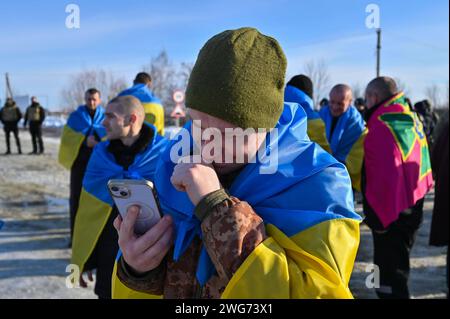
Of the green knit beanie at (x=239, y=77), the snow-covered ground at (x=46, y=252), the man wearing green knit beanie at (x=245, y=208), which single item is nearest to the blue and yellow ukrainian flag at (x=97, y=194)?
the snow-covered ground at (x=46, y=252)

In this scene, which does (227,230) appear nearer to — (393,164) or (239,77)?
(239,77)

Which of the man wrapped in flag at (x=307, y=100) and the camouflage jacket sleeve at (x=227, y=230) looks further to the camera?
the man wrapped in flag at (x=307, y=100)

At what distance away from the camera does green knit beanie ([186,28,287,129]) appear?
123 centimetres

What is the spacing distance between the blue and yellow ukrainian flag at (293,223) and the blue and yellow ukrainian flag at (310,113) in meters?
2.85

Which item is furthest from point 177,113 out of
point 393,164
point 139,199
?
point 139,199

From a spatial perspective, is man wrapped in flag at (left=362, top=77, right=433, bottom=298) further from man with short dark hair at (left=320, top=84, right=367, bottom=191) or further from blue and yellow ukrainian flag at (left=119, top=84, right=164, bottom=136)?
blue and yellow ukrainian flag at (left=119, top=84, right=164, bottom=136)

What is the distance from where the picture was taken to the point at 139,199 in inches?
50.4

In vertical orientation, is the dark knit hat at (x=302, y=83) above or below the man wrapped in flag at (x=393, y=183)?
above

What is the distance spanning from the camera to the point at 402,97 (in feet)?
14.7

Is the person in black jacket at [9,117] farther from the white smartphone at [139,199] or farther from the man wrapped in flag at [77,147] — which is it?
the white smartphone at [139,199]

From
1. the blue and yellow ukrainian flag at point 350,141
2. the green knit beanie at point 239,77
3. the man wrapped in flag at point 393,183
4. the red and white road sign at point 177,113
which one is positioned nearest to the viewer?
the green knit beanie at point 239,77

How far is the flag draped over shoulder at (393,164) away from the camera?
4109mm
